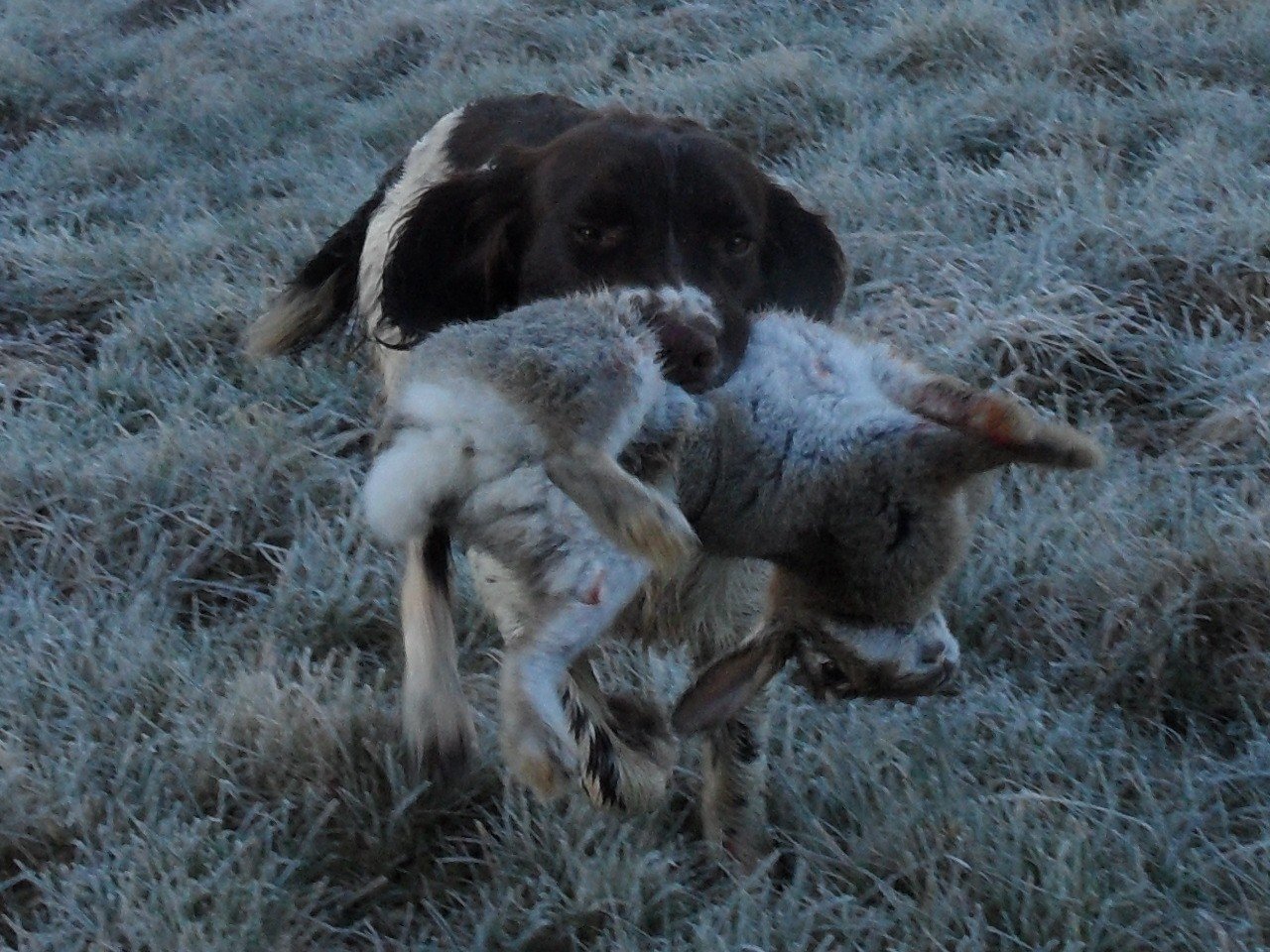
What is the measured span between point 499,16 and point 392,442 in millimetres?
6171

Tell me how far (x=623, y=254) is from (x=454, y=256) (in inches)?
17.8

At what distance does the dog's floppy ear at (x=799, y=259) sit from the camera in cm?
293

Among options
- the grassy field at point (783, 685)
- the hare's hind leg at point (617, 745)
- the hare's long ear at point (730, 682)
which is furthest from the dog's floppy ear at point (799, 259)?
the hare's long ear at point (730, 682)

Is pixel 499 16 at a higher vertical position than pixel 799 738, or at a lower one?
lower

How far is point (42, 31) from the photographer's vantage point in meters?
9.38

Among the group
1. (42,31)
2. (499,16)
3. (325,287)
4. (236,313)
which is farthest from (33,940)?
(42,31)

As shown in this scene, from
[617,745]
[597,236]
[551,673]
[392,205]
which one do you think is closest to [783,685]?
[617,745]

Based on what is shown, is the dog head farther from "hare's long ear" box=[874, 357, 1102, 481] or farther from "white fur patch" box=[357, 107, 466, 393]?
"hare's long ear" box=[874, 357, 1102, 481]

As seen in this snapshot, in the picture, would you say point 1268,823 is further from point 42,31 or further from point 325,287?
point 42,31

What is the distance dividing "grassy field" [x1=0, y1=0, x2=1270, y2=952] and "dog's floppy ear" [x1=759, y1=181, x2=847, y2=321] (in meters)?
0.61

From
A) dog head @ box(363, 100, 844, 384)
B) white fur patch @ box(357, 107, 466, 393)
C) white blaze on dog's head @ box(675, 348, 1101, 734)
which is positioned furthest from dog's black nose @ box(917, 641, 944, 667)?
white fur patch @ box(357, 107, 466, 393)

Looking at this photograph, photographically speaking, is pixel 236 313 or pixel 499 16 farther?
pixel 499 16

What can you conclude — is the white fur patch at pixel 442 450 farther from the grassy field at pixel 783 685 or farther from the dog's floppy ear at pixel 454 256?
the dog's floppy ear at pixel 454 256

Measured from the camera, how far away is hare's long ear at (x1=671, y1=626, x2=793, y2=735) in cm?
193
